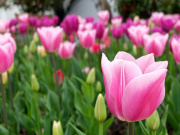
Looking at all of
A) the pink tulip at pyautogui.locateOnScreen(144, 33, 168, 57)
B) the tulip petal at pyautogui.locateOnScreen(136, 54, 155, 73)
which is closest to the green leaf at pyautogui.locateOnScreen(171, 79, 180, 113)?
the pink tulip at pyautogui.locateOnScreen(144, 33, 168, 57)

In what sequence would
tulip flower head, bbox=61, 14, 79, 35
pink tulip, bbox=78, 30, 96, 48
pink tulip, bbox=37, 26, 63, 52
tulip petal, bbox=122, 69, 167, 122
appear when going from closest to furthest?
tulip petal, bbox=122, 69, 167, 122, pink tulip, bbox=37, 26, 63, 52, pink tulip, bbox=78, 30, 96, 48, tulip flower head, bbox=61, 14, 79, 35

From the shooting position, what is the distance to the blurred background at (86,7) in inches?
243

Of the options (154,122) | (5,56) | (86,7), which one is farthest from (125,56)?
(86,7)

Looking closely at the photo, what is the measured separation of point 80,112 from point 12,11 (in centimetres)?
983

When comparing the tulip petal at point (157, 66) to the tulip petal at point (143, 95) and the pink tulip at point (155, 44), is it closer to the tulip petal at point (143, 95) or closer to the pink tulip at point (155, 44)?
the tulip petal at point (143, 95)

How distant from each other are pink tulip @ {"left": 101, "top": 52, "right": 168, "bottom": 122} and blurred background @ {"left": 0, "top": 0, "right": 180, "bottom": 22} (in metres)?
5.57

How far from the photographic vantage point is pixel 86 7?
1049 centimetres

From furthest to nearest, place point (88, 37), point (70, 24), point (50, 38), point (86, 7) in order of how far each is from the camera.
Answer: point (86, 7)
point (70, 24)
point (88, 37)
point (50, 38)

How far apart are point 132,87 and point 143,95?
3cm

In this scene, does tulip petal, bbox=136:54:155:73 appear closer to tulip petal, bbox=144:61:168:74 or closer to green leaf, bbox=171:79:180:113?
tulip petal, bbox=144:61:168:74

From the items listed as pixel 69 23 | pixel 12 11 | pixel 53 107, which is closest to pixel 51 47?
pixel 53 107

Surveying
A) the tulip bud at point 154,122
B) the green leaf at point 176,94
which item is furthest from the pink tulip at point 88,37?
the tulip bud at point 154,122

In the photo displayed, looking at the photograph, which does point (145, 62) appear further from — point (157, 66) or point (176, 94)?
point (176, 94)

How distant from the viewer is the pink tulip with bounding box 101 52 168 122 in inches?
21.8
